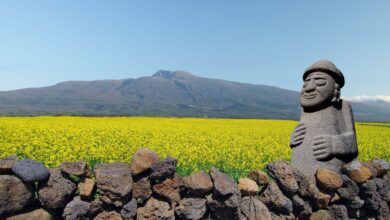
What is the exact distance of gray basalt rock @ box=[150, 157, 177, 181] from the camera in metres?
5.07

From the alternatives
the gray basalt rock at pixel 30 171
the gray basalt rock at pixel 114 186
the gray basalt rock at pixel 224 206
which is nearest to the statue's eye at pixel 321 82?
the gray basalt rock at pixel 224 206

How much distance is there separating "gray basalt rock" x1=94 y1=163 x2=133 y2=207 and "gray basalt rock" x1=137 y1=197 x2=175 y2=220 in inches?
11.4

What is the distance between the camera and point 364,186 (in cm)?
672

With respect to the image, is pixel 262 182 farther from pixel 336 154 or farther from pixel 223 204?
pixel 336 154

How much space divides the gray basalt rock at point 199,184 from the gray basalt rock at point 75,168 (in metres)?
1.42

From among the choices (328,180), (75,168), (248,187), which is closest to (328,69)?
(328,180)

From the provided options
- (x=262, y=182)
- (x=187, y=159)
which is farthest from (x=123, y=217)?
(x=187, y=159)

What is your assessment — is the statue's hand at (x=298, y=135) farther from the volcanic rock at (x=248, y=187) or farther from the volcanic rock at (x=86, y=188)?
the volcanic rock at (x=86, y=188)

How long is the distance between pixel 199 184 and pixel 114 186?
3.84ft

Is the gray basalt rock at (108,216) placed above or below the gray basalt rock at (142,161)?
below

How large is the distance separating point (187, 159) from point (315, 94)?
4.87 metres

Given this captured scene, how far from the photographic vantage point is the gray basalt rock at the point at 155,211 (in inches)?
199

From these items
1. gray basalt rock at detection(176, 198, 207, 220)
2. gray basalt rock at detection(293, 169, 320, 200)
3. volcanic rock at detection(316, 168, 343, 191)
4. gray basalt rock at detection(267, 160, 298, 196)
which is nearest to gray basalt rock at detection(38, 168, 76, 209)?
gray basalt rock at detection(176, 198, 207, 220)

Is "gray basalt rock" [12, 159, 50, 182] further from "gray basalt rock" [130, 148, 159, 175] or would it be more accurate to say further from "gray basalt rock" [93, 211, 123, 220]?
"gray basalt rock" [130, 148, 159, 175]
